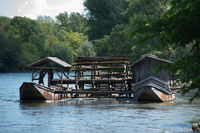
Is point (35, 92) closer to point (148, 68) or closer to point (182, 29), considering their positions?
point (148, 68)

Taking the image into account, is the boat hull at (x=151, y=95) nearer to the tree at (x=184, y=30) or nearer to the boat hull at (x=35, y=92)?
the boat hull at (x=35, y=92)

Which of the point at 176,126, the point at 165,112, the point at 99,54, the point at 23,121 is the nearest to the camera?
the point at 176,126

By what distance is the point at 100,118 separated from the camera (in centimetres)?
2364

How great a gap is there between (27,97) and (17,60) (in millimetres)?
77588

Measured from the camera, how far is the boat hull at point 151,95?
30816mm

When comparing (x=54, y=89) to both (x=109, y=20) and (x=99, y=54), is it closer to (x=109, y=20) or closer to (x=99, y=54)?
(x=99, y=54)

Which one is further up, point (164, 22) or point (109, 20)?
point (109, 20)

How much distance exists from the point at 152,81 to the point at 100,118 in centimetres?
963

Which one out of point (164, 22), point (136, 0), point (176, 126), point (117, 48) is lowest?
point (176, 126)

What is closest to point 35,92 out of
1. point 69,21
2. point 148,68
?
point 148,68

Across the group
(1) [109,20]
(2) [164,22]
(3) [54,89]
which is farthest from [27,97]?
(1) [109,20]

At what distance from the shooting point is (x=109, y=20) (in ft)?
225

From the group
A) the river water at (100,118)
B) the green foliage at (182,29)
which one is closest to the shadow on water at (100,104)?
the river water at (100,118)

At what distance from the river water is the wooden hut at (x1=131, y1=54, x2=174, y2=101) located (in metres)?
1.01
